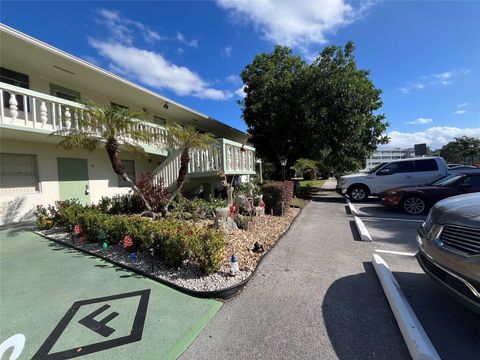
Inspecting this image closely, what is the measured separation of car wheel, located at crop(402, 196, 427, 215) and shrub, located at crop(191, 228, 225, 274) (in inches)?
A: 288

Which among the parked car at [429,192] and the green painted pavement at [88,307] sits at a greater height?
the parked car at [429,192]

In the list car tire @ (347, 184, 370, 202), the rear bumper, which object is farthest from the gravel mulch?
car tire @ (347, 184, 370, 202)

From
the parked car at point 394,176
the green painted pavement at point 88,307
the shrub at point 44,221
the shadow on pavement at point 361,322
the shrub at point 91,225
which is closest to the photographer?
the shadow on pavement at point 361,322

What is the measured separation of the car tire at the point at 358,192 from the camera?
11047 mm

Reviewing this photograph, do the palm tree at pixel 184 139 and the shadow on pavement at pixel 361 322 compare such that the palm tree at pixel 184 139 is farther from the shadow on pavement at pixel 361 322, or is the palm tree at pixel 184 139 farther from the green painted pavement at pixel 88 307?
the shadow on pavement at pixel 361 322

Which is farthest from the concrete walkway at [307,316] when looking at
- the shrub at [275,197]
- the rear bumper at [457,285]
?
the shrub at [275,197]

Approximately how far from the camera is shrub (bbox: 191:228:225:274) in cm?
345

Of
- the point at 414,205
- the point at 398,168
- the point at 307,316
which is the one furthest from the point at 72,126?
the point at 398,168

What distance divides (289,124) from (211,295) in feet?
39.3

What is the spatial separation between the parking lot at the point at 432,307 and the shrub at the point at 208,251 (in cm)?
249

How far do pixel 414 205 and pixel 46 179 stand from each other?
12313 millimetres

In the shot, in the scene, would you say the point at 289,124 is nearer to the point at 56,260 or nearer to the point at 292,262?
the point at 292,262

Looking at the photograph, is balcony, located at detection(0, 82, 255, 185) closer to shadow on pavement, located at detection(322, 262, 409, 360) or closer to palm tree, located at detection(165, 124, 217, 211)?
palm tree, located at detection(165, 124, 217, 211)

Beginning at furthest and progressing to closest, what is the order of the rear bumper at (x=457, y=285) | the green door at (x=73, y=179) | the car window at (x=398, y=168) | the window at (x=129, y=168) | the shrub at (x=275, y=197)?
1. the window at (x=129, y=168)
2. the car window at (x=398, y=168)
3. the green door at (x=73, y=179)
4. the shrub at (x=275, y=197)
5. the rear bumper at (x=457, y=285)
